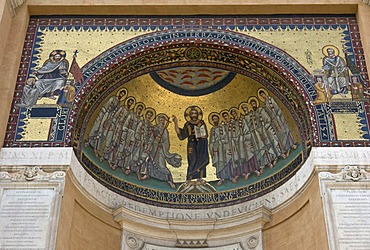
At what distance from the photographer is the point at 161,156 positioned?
14047mm

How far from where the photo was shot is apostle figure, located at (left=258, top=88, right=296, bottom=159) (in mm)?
12977

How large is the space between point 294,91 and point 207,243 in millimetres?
3734

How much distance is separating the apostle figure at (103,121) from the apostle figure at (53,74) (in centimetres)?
122

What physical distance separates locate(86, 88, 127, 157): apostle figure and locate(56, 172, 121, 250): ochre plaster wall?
147cm

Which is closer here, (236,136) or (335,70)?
(335,70)

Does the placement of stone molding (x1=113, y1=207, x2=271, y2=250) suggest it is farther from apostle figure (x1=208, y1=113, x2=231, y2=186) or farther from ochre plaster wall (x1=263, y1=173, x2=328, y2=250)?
apostle figure (x1=208, y1=113, x2=231, y2=186)

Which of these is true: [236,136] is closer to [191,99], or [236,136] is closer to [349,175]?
[191,99]

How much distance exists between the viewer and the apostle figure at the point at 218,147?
13.8 m

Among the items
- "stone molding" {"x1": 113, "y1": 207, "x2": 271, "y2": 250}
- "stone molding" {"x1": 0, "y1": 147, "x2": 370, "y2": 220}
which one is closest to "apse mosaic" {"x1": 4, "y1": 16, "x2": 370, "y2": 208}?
"stone molding" {"x1": 0, "y1": 147, "x2": 370, "y2": 220}

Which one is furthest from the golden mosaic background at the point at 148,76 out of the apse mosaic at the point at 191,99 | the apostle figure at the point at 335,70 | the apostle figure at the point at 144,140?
the apostle figure at the point at 144,140

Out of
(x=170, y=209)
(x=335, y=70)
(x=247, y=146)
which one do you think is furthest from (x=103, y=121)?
(x=335, y=70)

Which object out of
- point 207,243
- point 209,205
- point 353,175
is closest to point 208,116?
point 209,205

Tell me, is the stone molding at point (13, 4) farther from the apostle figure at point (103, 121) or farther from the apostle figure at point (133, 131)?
the apostle figure at point (133, 131)

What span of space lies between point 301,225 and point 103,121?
4.75 metres
